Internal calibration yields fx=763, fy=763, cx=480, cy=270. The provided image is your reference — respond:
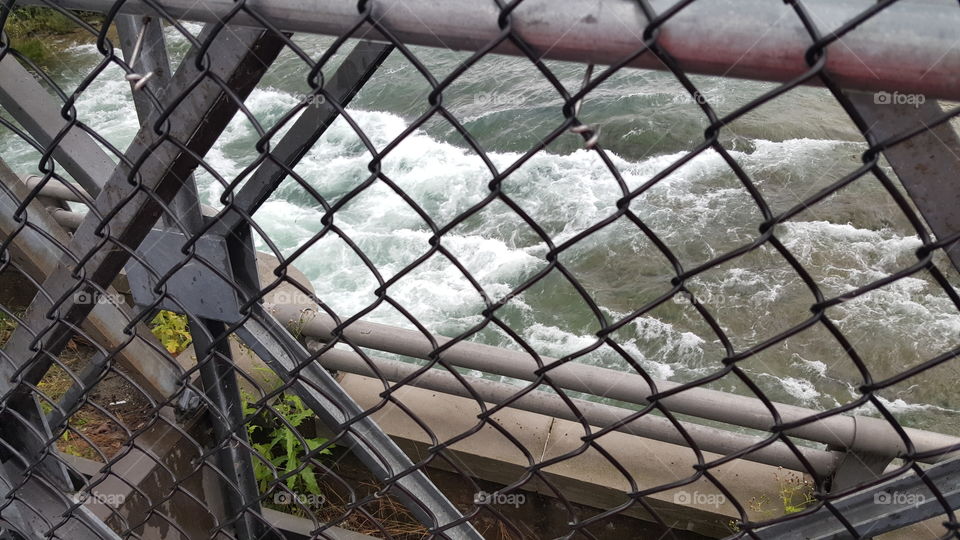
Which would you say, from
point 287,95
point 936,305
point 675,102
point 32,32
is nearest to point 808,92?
point 675,102

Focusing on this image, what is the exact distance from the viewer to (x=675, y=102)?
7859 mm

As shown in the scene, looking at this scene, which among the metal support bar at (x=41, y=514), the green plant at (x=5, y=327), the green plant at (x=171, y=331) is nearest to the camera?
the metal support bar at (x=41, y=514)

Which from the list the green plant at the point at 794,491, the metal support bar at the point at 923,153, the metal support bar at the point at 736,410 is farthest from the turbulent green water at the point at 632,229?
the metal support bar at the point at 923,153

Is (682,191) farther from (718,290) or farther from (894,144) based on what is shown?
(894,144)

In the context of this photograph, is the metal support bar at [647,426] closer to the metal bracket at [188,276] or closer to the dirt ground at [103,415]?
the metal bracket at [188,276]

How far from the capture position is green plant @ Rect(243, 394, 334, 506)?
3041mm

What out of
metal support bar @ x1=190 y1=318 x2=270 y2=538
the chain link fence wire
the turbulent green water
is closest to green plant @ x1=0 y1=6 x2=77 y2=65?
the turbulent green water

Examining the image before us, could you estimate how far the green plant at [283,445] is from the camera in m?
3.04

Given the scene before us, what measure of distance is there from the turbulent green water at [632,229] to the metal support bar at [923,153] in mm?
4561

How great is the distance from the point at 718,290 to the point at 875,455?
3.74 meters

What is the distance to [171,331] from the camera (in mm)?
3434

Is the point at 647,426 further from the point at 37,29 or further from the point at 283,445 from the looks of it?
the point at 37,29

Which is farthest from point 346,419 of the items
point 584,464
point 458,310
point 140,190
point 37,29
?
point 37,29

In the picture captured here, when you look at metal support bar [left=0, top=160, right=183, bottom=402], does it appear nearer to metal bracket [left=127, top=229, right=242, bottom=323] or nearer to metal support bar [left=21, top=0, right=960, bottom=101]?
metal bracket [left=127, top=229, right=242, bottom=323]
